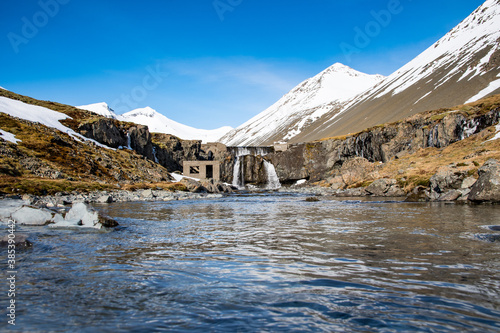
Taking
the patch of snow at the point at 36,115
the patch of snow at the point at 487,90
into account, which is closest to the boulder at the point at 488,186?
the patch of snow at the point at 36,115

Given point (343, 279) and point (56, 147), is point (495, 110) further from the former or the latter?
point (56, 147)

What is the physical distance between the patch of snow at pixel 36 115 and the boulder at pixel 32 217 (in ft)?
198

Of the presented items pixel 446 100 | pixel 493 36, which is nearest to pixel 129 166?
pixel 446 100

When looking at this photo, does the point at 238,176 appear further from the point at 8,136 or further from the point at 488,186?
the point at 488,186

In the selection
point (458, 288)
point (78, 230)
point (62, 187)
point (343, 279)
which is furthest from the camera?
point (62, 187)

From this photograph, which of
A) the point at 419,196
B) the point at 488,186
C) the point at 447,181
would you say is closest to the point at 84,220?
the point at 488,186

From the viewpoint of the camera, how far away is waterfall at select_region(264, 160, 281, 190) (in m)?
97.5

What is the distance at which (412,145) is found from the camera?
70062 millimetres

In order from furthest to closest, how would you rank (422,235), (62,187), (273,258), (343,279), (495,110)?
(495,110)
(62,187)
(422,235)
(273,258)
(343,279)

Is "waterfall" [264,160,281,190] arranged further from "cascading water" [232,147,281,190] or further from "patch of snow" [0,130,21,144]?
"patch of snow" [0,130,21,144]

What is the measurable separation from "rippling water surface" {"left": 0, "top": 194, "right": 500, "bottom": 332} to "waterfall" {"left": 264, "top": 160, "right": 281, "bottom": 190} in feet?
275

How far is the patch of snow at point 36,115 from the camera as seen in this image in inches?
2726

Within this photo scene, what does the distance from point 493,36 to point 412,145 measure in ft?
597

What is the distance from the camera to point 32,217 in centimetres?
1717
